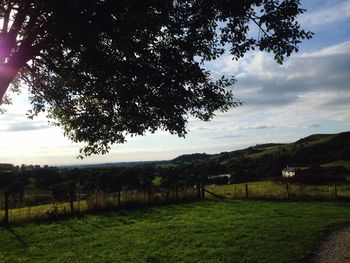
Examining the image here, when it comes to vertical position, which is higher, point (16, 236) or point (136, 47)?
point (136, 47)

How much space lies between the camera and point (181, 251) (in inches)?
614

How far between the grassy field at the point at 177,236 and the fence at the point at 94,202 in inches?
63.5

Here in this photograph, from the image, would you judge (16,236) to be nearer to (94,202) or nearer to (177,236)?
(177,236)

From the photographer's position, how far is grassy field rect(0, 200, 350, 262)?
1512cm

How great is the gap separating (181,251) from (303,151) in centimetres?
12383

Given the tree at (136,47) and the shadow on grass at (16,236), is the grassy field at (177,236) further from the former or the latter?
the tree at (136,47)

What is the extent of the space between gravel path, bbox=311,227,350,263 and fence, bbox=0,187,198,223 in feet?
53.1

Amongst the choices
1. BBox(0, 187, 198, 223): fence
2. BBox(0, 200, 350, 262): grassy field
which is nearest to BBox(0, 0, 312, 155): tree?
BBox(0, 200, 350, 262): grassy field

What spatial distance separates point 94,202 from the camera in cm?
2919

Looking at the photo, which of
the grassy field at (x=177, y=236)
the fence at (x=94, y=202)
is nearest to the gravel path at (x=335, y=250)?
the grassy field at (x=177, y=236)

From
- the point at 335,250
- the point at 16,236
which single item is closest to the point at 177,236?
the point at 335,250

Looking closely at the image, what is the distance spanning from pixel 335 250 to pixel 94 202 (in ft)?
58.4

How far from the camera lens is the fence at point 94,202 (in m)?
26.1

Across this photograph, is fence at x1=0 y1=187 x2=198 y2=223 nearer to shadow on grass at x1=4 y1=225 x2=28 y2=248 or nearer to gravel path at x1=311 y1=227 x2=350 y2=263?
shadow on grass at x1=4 y1=225 x2=28 y2=248
